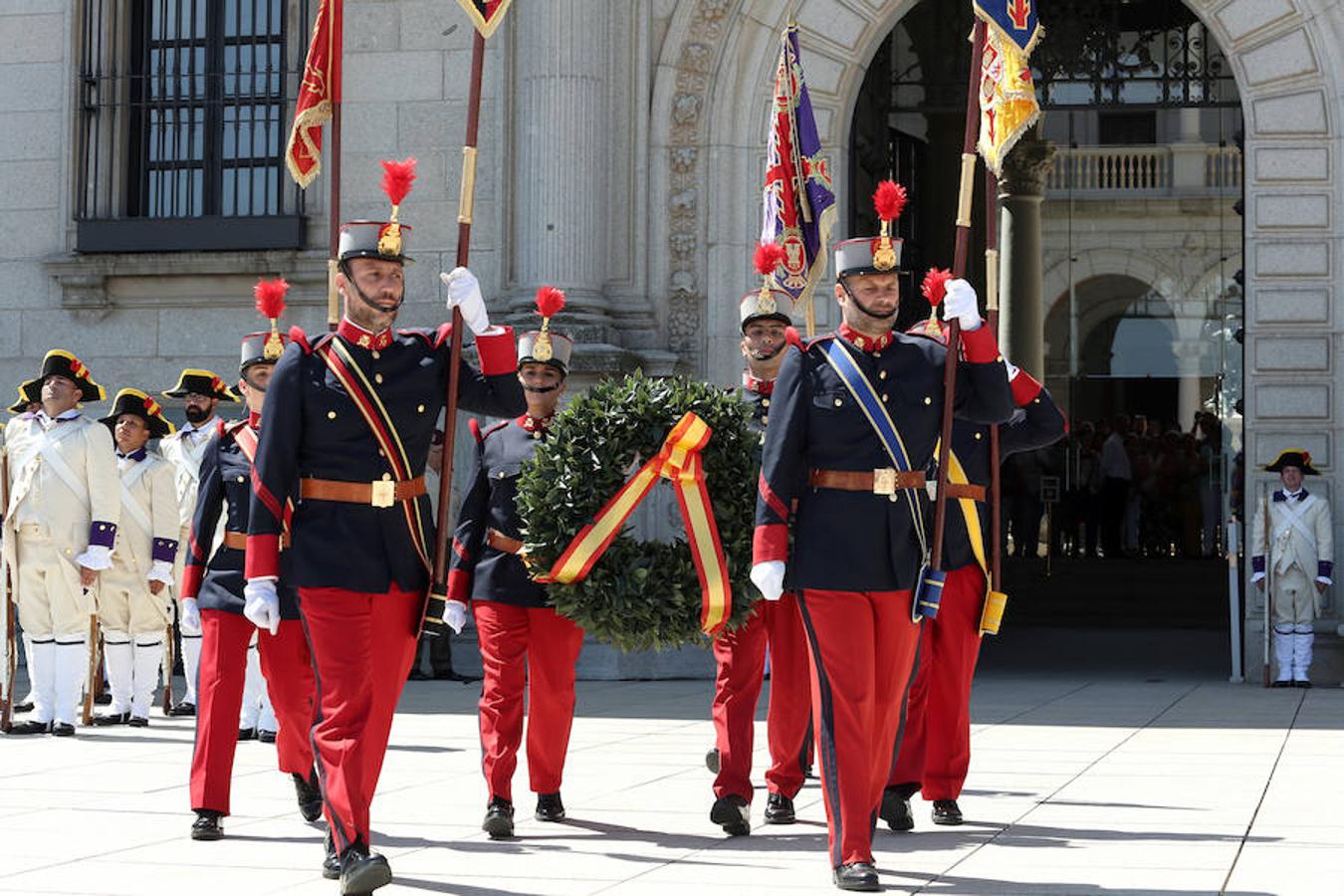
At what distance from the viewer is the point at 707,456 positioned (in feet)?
27.7

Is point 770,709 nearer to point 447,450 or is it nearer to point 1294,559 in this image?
point 447,450

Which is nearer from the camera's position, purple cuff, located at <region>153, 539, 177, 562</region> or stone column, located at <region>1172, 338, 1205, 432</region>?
purple cuff, located at <region>153, 539, 177, 562</region>

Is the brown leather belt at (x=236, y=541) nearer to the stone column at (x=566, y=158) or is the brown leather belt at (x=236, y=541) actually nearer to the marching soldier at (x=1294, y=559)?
the stone column at (x=566, y=158)

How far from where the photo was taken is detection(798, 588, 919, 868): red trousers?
690 cm

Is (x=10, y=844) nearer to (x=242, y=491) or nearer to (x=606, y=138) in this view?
(x=242, y=491)

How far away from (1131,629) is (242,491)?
1439 cm

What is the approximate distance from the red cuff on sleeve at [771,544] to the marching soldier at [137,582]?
6.54 meters

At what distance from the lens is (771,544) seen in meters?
7.26

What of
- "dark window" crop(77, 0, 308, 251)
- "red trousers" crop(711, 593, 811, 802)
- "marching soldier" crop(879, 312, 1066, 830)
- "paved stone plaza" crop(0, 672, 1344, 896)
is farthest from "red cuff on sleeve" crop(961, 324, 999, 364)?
"dark window" crop(77, 0, 308, 251)

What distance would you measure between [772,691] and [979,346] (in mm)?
1829

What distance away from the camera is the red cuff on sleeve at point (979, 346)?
7.46 meters

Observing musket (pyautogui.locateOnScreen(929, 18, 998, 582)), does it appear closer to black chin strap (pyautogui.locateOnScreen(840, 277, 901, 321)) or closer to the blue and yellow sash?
the blue and yellow sash

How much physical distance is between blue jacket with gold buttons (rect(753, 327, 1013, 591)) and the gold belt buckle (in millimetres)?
1273

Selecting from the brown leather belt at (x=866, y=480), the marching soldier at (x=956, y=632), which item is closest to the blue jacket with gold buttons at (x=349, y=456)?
the brown leather belt at (x=866, y=480)
